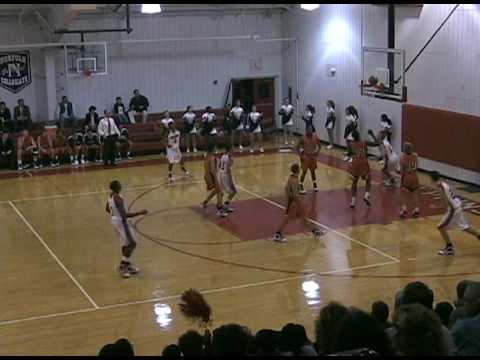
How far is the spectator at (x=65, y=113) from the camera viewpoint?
25.5 m

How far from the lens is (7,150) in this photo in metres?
23.4

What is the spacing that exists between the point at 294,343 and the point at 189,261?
907 cm

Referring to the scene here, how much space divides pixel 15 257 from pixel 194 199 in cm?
533

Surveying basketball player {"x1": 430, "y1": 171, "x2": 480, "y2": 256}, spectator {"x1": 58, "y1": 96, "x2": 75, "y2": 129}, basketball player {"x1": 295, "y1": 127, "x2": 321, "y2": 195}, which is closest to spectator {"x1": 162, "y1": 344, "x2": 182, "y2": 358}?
basketball player {"x1": 430, "y1": 171, "x2": 480, "y2": 256}

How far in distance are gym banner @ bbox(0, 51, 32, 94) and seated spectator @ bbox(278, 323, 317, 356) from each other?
71.4ft

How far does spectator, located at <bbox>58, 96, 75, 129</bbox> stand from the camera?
83.7 feet

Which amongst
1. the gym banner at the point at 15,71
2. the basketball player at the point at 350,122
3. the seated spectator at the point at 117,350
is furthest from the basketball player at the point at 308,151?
the seated spectator at the point at 117,350

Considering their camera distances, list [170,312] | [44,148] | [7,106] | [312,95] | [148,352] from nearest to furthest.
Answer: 1. [148,352]
2. [170,312]
3. [44,148]
4. [7,106]
5. [312,95]

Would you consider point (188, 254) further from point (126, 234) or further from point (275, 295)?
point (275, 295)

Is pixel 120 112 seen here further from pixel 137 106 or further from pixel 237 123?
pixel 237 123

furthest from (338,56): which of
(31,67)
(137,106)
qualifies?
(31,67)

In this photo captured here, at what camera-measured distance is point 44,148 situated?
23828 mm

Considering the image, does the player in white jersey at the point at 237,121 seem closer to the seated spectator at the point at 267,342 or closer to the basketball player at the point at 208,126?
the basketball player at the point at 208,126

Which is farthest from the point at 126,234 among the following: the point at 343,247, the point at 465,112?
the point at 465,112
